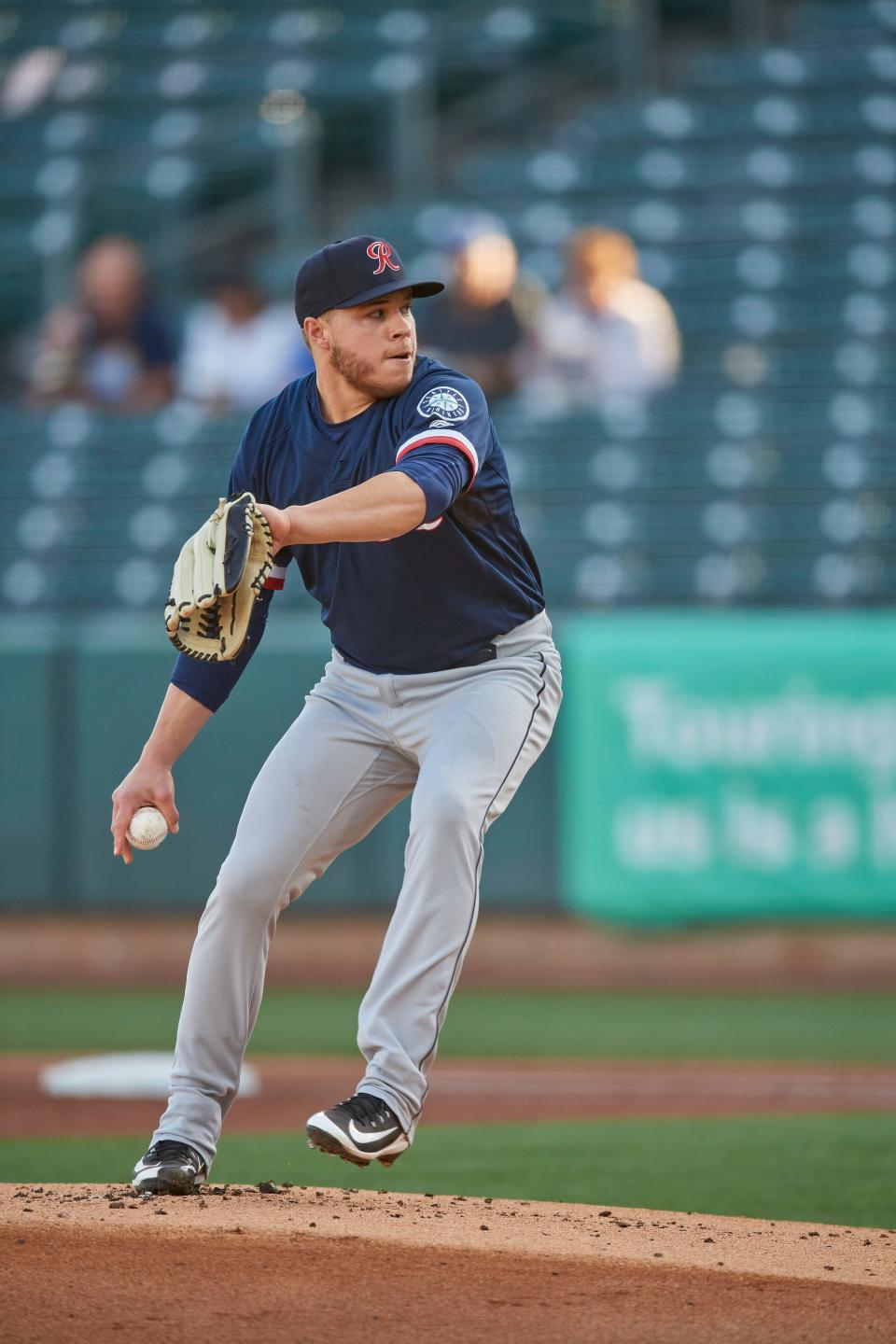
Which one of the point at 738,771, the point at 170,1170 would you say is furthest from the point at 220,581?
the point at 738,771

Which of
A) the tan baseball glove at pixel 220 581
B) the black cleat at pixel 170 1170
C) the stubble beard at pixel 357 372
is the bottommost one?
the black cleat at pixel 170 1170

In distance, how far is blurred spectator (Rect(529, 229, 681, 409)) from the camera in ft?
31.3

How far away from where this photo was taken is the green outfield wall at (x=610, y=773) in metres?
8.27

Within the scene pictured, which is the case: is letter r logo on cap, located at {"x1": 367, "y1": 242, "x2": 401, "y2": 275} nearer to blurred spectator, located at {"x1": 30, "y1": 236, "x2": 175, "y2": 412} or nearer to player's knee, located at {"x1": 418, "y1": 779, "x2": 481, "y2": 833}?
player's knee, located at {"x1": 418, "y1": 779, "x2": 481, "y2": 833}

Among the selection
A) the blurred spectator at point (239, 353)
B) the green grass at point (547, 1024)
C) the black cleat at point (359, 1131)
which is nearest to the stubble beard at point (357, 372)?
the black cleat at point (359, 1131)

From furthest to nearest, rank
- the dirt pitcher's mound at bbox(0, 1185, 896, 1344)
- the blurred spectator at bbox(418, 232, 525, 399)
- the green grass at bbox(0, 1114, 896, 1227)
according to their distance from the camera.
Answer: the blurred spectator at bbox(418, 232, 525, 399) → the green grass at bbox(0, 1114, 896, 1227) → the dirt pitcher's mound at bbox(0, 1185, 896, 1344)

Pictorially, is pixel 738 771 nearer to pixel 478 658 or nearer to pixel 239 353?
pixel 239 353

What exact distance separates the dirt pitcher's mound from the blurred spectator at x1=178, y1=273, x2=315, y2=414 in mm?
7401

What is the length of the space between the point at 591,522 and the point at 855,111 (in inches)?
141

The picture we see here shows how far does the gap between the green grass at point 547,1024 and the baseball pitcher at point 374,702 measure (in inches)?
133

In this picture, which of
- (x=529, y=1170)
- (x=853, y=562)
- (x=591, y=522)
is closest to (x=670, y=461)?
(x=591, y=522)

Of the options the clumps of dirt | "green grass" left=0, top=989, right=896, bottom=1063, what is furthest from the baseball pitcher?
"green grass" left=0, top=989, right=896, bottom=1063

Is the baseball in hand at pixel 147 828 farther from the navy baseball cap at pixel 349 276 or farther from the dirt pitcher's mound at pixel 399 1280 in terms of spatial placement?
the navy baseball cap at pixel 349 276

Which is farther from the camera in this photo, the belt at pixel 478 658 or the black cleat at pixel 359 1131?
the belt at pixel 478 658
